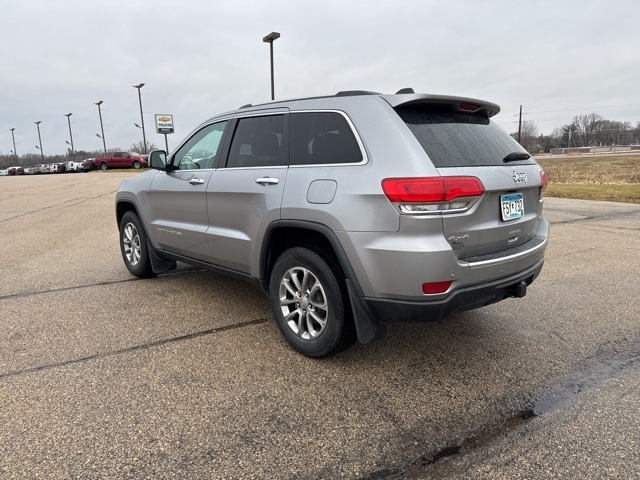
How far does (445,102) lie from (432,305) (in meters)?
1.39

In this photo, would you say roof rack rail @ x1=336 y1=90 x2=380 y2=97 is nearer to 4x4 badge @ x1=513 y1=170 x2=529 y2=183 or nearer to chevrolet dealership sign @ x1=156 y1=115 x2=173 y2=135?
4x4 badge @ x1=513 y1=170 x2=529 y2=183

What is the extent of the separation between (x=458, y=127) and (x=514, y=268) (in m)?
1.02

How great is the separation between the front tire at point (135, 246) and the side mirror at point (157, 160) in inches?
32.5

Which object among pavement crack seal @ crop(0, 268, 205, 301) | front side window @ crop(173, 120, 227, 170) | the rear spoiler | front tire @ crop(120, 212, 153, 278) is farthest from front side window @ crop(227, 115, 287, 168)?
pavement crack seal @ crop(0, 268, 205, 301)

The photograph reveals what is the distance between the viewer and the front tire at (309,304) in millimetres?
3041

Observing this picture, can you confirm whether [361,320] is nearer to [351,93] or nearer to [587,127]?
[351,93]

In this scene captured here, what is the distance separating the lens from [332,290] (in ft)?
9.89

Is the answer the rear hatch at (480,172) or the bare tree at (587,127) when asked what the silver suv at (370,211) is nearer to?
the rear hatch at (480,172)

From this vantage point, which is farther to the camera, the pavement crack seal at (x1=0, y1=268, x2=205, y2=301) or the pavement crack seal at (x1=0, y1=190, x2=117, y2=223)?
the pavement crack seal at (x1=0, y1=190, x2=117, y2=223)

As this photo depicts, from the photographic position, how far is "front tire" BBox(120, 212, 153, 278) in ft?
17.2

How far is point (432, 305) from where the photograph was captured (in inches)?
107

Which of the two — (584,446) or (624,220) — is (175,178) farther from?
(624,220)

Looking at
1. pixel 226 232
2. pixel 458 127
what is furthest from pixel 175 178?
pixel 458 127

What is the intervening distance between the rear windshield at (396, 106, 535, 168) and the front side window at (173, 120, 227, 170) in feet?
6.20
